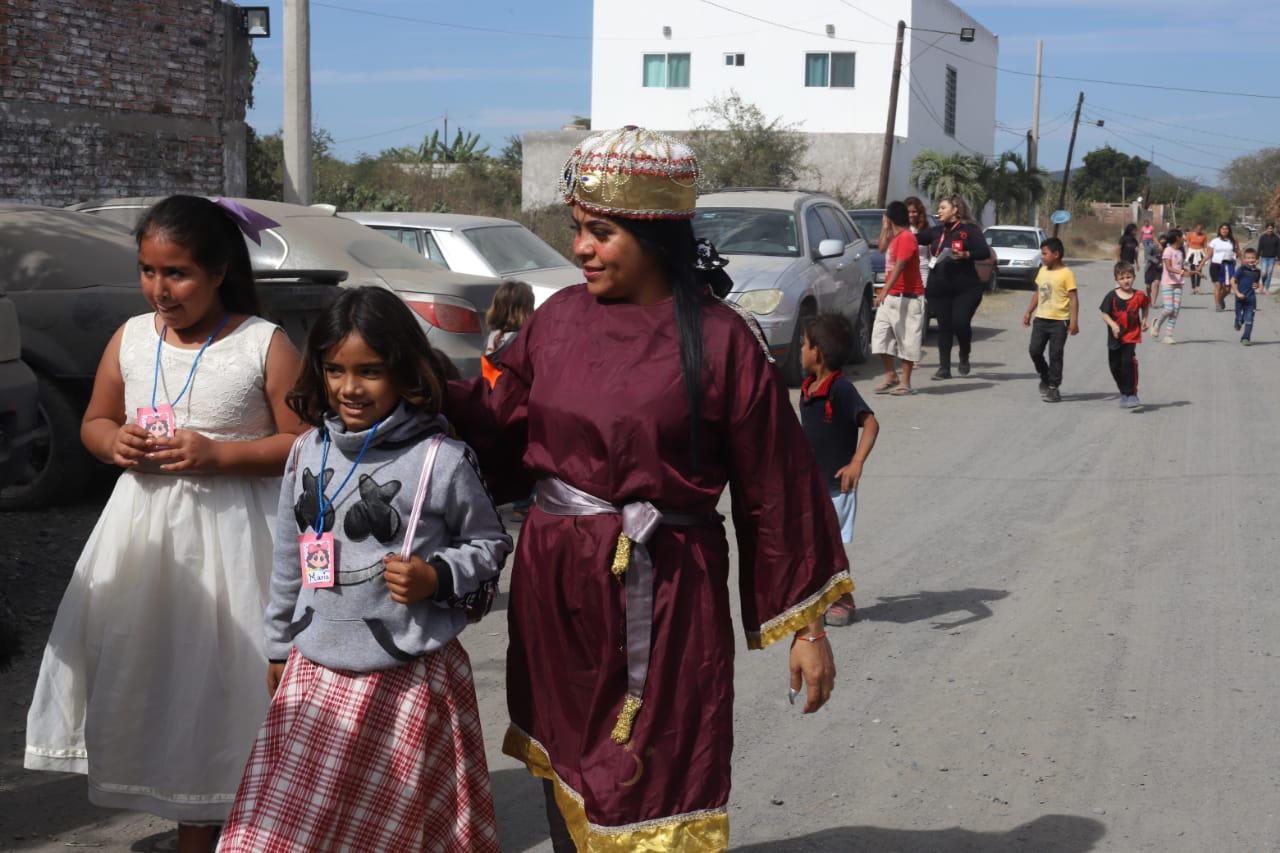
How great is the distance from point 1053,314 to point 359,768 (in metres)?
12.0

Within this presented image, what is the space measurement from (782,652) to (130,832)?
2.86 meters

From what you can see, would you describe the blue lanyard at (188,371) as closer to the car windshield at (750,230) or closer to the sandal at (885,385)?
the car windshield at (750,230)

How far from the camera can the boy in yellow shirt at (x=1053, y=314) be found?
14180 millimetres

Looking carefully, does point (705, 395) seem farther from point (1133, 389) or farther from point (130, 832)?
point (1133, 389)

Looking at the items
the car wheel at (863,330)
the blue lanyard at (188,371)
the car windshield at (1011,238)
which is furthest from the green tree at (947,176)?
the blue lanyard at (188,371)

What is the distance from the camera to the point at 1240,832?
4.40 meters

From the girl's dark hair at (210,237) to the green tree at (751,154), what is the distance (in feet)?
123

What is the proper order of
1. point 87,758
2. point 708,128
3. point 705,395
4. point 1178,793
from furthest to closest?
point 708,128 < point 1178,793 < point 87,758 < point 705,395

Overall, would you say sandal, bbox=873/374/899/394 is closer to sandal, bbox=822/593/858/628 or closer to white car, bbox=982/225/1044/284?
sandal, bbox=822/593/858/628

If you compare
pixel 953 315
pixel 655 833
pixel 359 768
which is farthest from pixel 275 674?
pixel 953 315

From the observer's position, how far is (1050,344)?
14328 millimetres

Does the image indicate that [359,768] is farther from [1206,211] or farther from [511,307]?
[1206,211]

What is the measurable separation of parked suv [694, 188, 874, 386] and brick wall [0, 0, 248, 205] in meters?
6.01

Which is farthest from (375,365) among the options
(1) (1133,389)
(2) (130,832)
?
(1) (1133,389)
